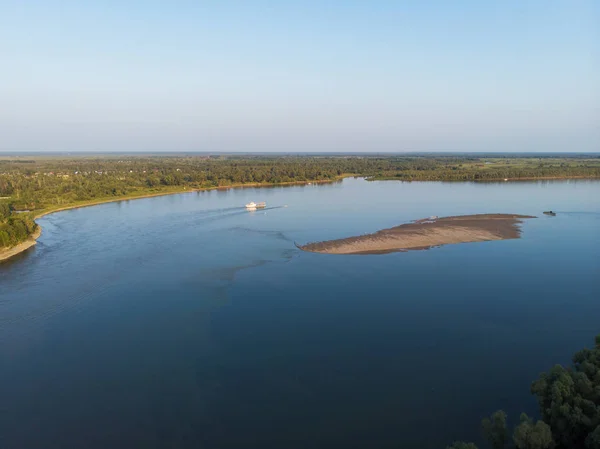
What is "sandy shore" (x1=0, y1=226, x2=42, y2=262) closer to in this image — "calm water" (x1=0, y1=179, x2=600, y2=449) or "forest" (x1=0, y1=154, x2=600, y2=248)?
"forest" (x1=0, y1=154, x2=600, y2=248)

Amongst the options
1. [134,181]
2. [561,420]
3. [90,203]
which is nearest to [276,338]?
[561,420]

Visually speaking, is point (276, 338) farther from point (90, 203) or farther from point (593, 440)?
point (90, 203)

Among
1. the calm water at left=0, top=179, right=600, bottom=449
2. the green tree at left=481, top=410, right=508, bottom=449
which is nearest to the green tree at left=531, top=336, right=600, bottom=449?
the green tree at left=481, top=410, right=508, bottom=449

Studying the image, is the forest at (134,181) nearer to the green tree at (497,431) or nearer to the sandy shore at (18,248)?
the sandy shore at (18,248)

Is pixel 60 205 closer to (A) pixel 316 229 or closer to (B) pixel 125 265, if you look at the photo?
(B) pixel 125 265

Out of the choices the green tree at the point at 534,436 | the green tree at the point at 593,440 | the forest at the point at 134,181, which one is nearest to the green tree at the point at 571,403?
the green tree at the point at 593,440

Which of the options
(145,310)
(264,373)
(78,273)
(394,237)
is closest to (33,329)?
(145,310)
